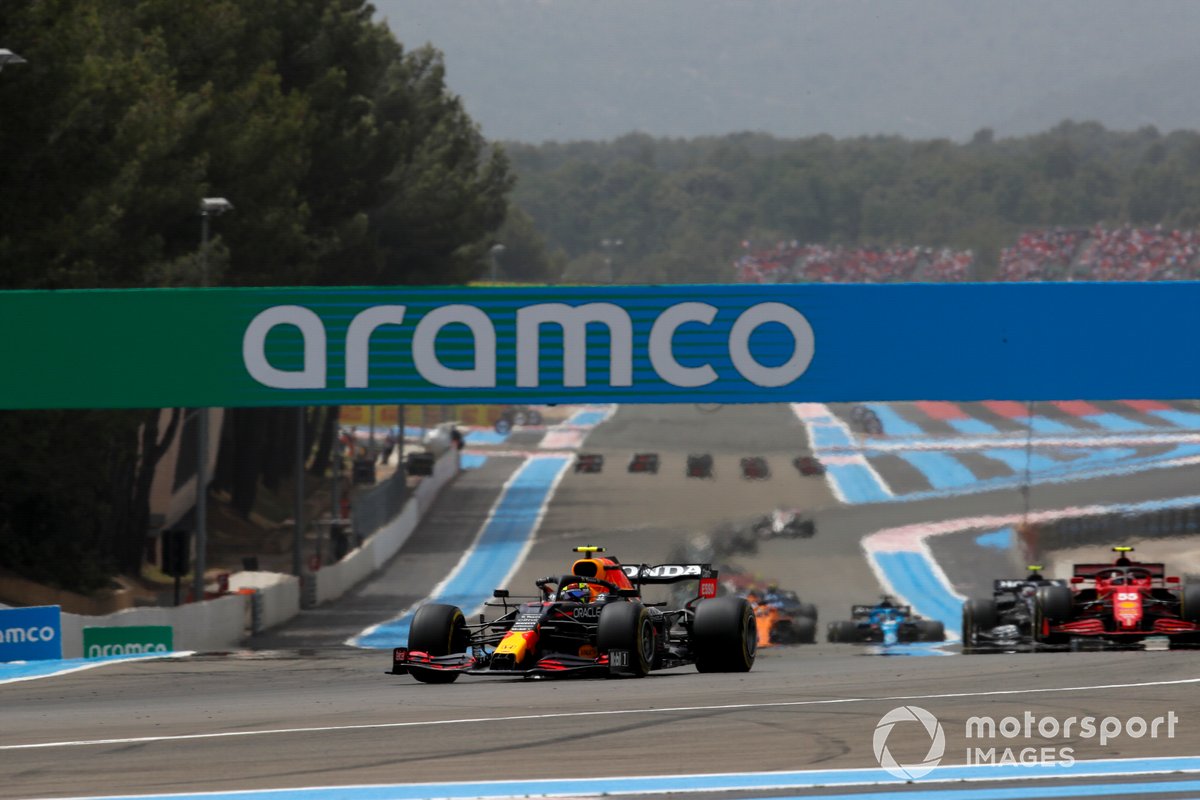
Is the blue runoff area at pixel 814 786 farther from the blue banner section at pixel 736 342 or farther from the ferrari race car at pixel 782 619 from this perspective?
the ferrari race car at pixel 782 619

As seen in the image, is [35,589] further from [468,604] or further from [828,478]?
[828,478]

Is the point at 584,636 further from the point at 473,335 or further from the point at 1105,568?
the point at 1105,568

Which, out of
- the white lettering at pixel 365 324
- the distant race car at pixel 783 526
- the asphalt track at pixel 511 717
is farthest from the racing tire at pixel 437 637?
the distant race car at pixel 783 526

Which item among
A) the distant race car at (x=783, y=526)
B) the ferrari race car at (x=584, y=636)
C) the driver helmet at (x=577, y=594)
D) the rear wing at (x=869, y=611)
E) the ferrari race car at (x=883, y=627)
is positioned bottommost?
the ferrari race car at (x=883, y=627)

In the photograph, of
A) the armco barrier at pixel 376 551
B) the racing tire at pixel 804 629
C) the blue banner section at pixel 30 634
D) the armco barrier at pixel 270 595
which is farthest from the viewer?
the armco barrier at pixel 376 551

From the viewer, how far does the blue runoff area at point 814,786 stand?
10.1 meters

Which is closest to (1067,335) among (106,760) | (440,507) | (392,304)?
(392,304)

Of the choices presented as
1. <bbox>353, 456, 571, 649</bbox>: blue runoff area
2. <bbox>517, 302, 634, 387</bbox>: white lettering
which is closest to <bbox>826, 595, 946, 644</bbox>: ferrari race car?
<bbox>353, 456, 571, 649</bbox>: blue runoff area

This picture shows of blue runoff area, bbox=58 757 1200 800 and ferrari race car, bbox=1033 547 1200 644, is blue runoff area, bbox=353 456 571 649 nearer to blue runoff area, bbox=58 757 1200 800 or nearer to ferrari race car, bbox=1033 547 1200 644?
ferrari race car, bbox=1033 547 1200 644

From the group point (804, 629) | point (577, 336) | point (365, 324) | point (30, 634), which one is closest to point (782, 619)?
point (804, 629)

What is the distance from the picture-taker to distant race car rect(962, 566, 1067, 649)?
82.8 ft

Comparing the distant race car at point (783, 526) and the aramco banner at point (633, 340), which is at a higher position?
the aramco banner at point (633, 340)

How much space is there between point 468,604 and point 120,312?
1077 inches

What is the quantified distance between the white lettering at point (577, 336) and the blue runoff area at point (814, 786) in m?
13.2
